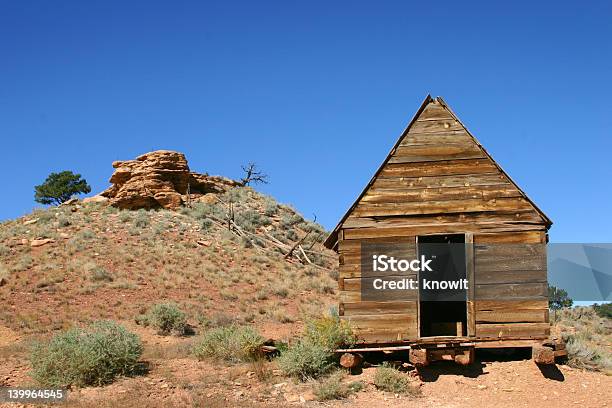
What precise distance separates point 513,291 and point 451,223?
1.59 metres

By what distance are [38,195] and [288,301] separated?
3076cm

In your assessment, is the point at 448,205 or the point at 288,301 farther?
the point at 288,301

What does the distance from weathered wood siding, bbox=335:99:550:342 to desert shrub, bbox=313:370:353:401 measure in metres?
1.18

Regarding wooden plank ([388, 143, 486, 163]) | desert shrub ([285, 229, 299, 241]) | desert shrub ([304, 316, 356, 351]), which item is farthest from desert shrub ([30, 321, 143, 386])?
desert shrub ([285, 229, 299, 241])

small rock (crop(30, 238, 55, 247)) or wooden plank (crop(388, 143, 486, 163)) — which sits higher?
wooden plank (crop(388, 143, 486, 163))

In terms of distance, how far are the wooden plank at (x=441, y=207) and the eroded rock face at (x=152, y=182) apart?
26.2m

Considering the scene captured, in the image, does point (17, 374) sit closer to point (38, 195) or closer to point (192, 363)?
point (192, 363)

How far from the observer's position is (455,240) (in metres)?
12.9

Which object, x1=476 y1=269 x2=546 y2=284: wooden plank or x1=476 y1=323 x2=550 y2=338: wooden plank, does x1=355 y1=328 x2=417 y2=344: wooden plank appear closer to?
x1=476 y1=323 x2=550 y2=338: wooden plank

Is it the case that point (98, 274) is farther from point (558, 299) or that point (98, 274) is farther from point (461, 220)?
point (558, 299)

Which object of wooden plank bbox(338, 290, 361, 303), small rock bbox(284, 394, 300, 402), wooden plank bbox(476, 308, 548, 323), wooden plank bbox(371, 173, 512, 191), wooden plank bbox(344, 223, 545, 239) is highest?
wooden plank bbox(371, 173, 512, 191)

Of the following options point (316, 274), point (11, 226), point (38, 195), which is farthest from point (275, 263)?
point (38, 195)

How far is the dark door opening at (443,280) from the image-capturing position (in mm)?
11781

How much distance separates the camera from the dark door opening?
11781mm
